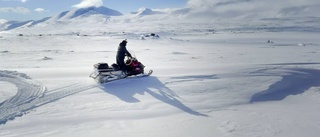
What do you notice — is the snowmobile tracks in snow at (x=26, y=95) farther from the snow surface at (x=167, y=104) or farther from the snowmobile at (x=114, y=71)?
the snowmobile at (x=114, y=71)

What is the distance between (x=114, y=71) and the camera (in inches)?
426

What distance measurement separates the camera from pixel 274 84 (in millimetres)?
10805

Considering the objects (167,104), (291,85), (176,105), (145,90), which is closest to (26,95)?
(145,90)

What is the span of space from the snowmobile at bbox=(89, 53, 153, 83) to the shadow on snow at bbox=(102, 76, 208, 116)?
267mm

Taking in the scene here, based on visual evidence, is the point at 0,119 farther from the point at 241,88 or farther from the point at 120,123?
the point at 241,88

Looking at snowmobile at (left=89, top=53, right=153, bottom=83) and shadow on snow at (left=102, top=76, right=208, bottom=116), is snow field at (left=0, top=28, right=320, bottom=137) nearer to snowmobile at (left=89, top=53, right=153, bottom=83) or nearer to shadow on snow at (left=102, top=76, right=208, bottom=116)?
shadow on snow at (left=102, top=76, right=208, bottom=116)

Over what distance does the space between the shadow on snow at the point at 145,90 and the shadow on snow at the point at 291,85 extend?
95.7 inches

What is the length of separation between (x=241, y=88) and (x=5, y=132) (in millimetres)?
7190

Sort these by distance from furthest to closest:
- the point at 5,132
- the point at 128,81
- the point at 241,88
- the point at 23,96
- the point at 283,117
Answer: the point at 128,81 → the point at 241,88 → the point at 23,96 → the point at 283,117 → the point at 5,132

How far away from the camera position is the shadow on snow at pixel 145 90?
8.81 meters

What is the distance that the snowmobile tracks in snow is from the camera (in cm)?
774

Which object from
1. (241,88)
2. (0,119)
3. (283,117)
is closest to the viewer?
(0,119)

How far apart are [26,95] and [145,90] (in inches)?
146

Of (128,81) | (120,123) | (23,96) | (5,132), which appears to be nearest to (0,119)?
(5,132)
